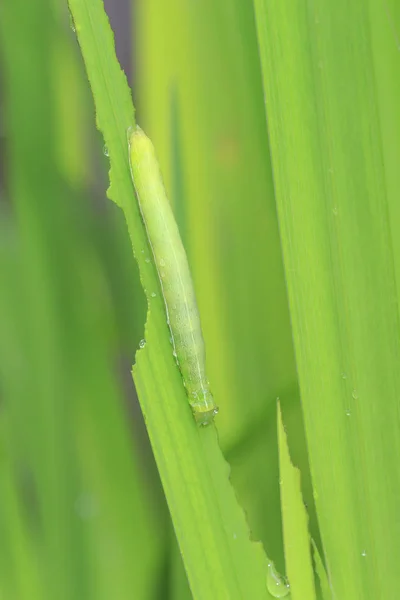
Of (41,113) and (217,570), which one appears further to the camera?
(41,113)

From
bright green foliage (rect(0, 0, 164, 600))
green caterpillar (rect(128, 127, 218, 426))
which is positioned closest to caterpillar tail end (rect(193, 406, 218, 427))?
green caterpillar (rect(128, 127, 218, 426))

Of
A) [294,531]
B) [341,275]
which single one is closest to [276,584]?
[294,531]

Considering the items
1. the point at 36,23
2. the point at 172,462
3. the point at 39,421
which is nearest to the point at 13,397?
the point at 39,421

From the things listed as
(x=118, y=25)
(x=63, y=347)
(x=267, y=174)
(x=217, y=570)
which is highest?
(x=118, y=25)

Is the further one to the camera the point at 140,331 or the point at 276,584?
the point at 140,331

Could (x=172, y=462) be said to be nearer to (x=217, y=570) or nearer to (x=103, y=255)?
(x=217, y=570)

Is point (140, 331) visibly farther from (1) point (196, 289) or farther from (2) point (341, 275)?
(2) point (341, 275)

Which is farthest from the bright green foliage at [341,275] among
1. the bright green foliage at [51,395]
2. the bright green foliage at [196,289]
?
the bright green foliage at [51,395]
